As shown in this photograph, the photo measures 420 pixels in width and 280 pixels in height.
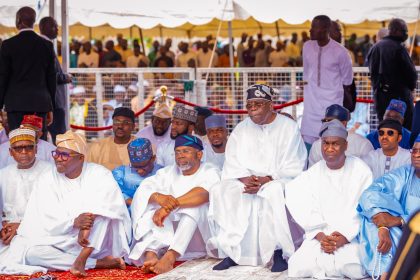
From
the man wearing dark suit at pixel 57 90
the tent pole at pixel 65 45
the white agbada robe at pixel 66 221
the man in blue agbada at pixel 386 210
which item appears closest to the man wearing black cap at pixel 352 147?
the man in blue agbada at pixel 386 210

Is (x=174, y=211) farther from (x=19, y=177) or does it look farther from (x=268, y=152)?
(x=19, y=177)

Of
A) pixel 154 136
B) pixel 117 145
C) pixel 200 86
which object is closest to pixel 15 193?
pixel 117 145

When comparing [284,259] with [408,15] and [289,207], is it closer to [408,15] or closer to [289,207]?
[289,207]

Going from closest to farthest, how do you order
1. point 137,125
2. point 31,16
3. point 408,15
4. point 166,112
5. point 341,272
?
point 341,272 < point 31,16 < point 166,112 < point 408,15 < point 137,125

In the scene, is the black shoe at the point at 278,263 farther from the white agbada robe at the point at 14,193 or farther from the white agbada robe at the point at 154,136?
the white agbada robe at the point at 154,136

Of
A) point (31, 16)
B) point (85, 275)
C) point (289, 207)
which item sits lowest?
point (85, 275)

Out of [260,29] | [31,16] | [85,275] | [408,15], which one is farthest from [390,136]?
[260,29]

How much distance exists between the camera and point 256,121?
754 cm

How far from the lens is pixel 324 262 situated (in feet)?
21.8

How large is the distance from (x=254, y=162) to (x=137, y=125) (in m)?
5.35

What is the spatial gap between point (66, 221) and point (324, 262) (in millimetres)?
2090

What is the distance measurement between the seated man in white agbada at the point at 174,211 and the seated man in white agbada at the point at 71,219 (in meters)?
0.17

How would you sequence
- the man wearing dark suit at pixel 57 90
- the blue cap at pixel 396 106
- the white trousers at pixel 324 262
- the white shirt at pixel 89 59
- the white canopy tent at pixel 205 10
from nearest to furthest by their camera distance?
the white trousers at pixel 324 262
the blue cap at pixel 396 106
the man wearing dark suit at pixel 57 90
the white canopy tent at pixel 205 10
the white shirt at pixel 89 59

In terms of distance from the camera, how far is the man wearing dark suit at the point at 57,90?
A: 9.87 metres
